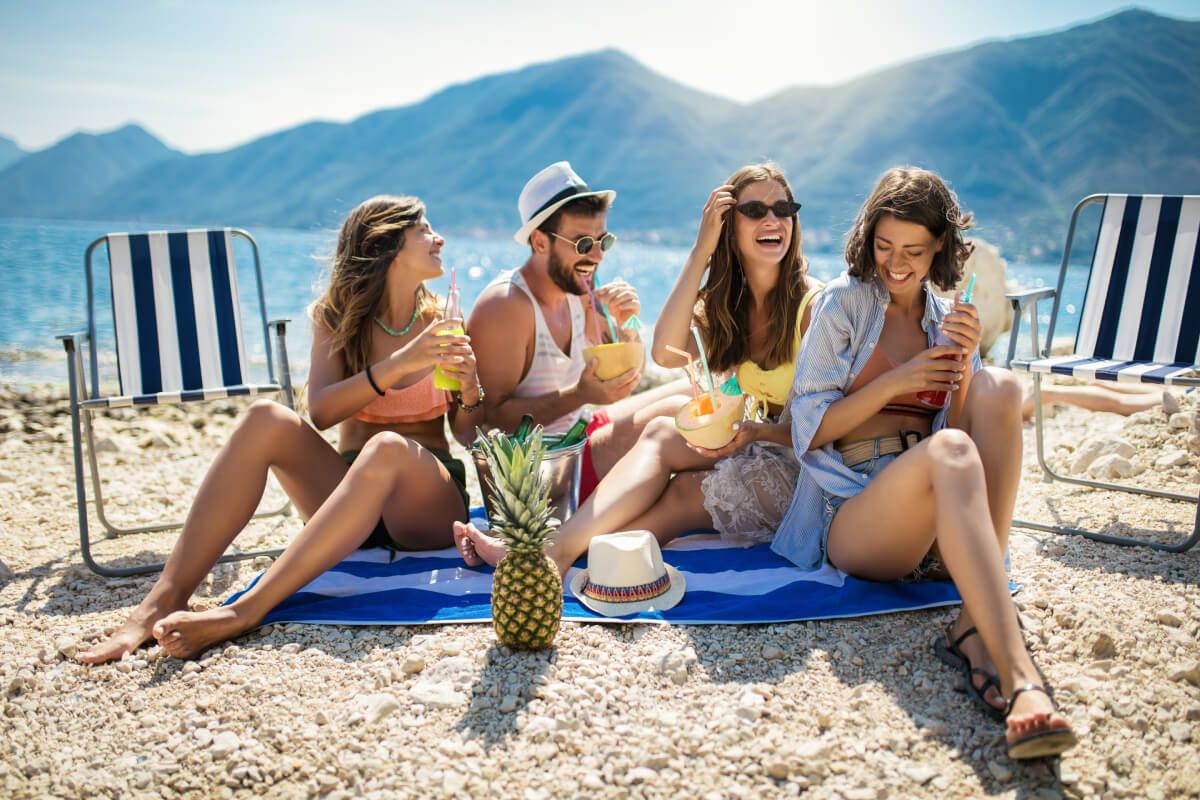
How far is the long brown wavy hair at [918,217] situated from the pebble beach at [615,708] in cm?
114

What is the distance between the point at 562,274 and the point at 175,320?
205cm

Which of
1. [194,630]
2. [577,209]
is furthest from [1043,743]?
[577,209]

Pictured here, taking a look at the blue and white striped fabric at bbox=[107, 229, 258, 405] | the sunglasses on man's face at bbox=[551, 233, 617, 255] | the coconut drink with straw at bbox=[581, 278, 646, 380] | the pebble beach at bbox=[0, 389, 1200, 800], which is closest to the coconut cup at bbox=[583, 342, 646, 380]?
the coconut drink with straw at bbox=[581, 278, 646, 380]

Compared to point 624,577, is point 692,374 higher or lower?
higher

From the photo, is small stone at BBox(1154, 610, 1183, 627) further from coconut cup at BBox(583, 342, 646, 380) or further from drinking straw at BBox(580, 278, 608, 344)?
drinking straw at BBox(580, 278, 608, 344)

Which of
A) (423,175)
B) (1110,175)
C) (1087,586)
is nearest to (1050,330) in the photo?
(1087,586)

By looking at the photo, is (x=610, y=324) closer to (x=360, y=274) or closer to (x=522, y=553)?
(x=360, y=274)

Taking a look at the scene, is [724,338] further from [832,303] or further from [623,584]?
[623,584]

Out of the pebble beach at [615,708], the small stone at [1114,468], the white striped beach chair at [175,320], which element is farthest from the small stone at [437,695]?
the small stone at [1114,468]

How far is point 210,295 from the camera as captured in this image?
13.9ft

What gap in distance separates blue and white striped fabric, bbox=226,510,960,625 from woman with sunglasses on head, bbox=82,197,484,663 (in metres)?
0.18

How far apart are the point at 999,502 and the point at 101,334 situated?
15629 millimetres

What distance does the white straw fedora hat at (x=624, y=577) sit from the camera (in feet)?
8.84

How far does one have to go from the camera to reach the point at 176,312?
414 centimetres
